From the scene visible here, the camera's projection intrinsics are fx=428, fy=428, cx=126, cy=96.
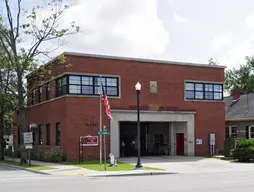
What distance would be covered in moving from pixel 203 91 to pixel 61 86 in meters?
13.5

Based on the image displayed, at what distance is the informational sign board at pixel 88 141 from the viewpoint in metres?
33.8

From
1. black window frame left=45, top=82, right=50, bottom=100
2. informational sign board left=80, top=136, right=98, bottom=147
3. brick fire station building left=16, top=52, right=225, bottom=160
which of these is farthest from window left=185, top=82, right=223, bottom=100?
black window frame left=45, top=82, right=50, bottom=100

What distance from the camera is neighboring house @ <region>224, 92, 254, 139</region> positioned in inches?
1807

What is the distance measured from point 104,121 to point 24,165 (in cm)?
762

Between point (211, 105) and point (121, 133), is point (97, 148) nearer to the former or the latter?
point (121, 133)

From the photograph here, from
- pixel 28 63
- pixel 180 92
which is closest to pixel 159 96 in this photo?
pixel 180 92

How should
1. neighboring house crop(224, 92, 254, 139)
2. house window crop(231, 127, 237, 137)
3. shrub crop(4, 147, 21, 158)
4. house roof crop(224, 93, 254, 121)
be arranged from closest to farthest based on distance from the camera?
shrub crop(4, 147, 21, 158) → neighboring house crop(224, 92, 254, 139) → house roof crop(224, 93, 254, 121) → house window crop(231, 127, 237, 137)

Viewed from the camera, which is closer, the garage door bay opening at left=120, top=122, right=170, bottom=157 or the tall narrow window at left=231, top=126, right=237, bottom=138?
the garage door bay opening at left=120, top=122, right=170, bottom=157

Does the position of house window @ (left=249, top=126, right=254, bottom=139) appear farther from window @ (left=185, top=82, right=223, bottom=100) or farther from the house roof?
window @ (left=185, top=82, right=223, bottom=100)

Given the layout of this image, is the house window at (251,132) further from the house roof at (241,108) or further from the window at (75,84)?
the window at (75,84)

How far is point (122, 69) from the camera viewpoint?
3644cm

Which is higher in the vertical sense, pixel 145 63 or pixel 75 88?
pixel 145 63

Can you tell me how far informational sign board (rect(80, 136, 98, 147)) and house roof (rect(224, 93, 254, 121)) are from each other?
18622 mm

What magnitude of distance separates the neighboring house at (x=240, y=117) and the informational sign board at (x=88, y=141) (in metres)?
18.6
